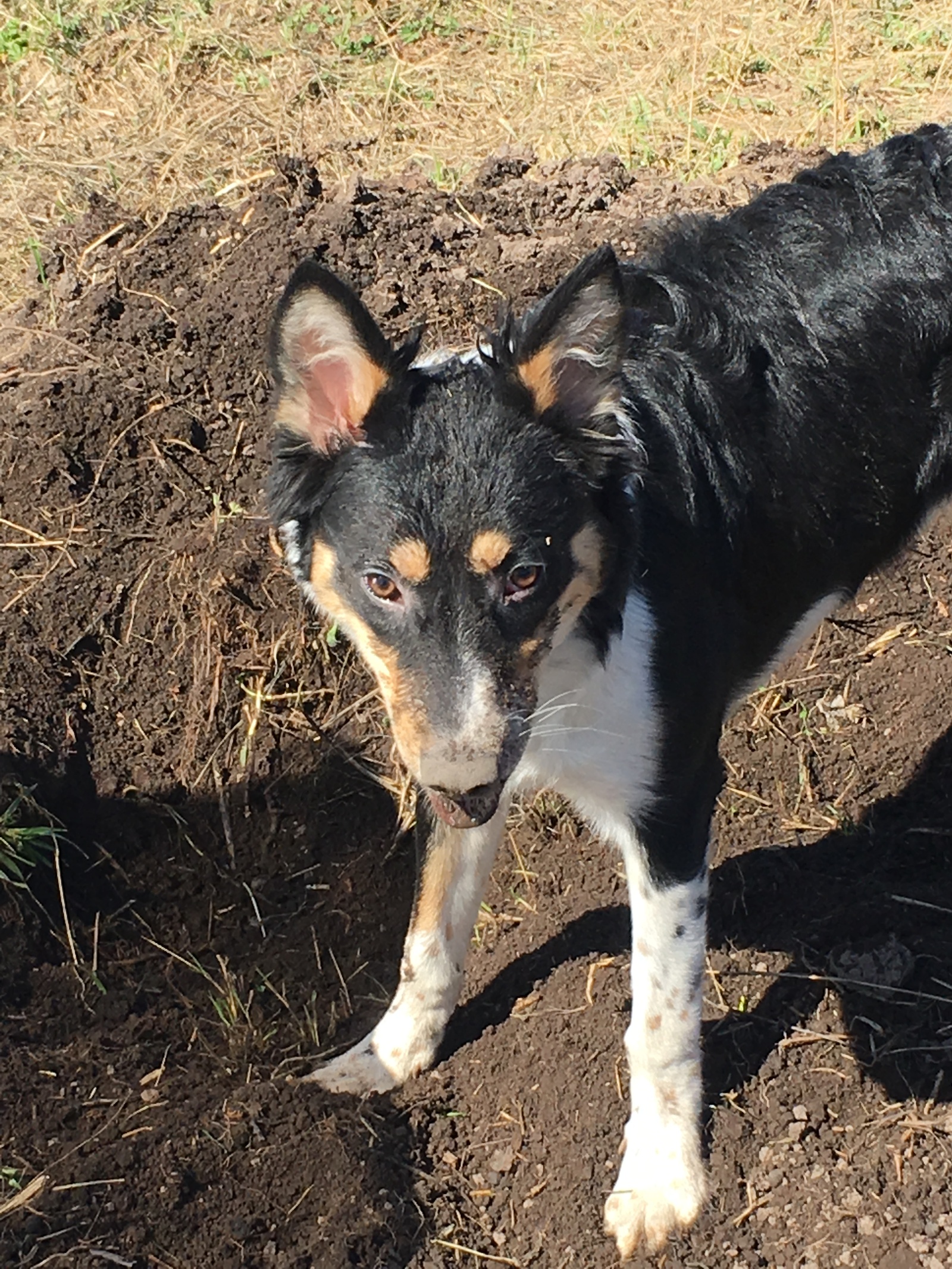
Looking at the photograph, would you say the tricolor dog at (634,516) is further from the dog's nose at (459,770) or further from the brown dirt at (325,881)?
the brown dirt at (325,881)

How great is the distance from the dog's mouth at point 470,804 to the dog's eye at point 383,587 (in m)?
0.39

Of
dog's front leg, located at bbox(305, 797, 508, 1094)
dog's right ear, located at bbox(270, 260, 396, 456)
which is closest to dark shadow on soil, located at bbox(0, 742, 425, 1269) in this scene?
dog's front leg, located at bbox(305, 797, 508, 1094)

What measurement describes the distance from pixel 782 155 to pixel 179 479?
290 centimetres

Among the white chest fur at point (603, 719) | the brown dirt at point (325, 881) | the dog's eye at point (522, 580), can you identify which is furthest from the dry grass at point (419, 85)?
the dog's eye at point (522, 580)

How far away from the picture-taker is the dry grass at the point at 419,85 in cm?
629

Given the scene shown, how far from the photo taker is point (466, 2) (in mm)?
7496

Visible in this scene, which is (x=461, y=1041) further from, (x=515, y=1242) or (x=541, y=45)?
(x=541, y=45)

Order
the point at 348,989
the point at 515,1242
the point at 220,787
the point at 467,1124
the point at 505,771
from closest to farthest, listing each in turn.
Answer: the point at 505,771
the point at 515,1242
the point at 467,1124
the point at 348,989
the point at 220,787

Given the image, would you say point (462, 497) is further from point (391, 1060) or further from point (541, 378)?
point (391, 1060)

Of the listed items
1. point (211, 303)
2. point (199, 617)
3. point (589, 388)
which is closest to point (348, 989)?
point (199, 617)

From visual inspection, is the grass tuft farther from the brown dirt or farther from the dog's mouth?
the dog's mouth

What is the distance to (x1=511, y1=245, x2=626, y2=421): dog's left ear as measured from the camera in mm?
2424

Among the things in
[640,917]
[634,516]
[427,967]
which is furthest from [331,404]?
[427,967]

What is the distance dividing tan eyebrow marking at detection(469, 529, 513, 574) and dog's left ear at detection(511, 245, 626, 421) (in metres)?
0.31
